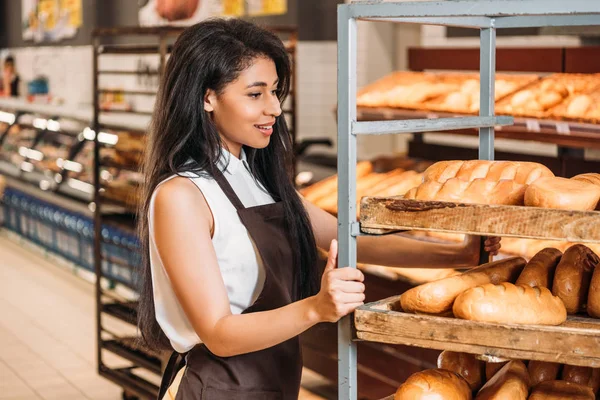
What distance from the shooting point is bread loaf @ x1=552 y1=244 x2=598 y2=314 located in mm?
1871

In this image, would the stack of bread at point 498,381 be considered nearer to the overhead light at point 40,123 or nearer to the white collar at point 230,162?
the white collar at point 230,162

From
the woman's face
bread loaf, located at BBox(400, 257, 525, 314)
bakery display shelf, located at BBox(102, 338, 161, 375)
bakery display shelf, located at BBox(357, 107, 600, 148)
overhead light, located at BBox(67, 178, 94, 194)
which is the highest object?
the woman's face

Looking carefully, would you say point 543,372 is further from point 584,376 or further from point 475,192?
point 475,192

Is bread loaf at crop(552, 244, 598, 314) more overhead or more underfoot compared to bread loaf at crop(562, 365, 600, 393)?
more overhead

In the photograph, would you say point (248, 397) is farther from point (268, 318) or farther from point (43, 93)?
point (43, 93)

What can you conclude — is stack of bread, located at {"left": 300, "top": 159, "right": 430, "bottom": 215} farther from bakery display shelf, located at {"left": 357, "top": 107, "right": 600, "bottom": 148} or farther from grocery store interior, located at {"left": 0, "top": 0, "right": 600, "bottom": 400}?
bakery display shelf, located at {"left": 357, "top": 107, "right": 600, "bottom": 148}

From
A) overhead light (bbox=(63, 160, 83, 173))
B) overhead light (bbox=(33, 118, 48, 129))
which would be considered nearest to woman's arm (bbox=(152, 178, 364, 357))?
overhead light (bbox=(63, 160, 83, 173))

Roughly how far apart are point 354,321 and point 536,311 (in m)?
0.35

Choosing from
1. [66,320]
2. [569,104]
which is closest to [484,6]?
[569,104]

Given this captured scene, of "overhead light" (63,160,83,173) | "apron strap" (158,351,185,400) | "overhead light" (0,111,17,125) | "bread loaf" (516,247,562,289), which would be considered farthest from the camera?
"overhead light" (0,111,17,125)

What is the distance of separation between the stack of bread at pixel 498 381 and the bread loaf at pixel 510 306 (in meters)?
0.18

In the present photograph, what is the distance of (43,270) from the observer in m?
8.50

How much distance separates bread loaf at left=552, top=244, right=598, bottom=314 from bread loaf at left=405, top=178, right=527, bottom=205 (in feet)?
0.85

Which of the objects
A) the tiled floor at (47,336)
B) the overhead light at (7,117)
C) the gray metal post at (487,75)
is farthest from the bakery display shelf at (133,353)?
the overhead light at (7,117)
